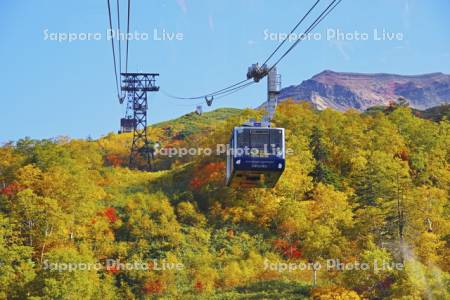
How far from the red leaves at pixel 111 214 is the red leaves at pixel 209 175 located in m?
10.2

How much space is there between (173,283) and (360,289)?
1453cm

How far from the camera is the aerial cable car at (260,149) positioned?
34062mm

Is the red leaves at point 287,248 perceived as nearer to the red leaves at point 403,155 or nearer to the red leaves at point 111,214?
the red leaves at point 111,214

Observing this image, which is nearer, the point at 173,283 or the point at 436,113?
the point at 173,283

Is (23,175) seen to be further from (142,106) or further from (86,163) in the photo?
(142,106)

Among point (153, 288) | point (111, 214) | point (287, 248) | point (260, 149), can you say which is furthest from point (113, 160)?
point (260, 149)

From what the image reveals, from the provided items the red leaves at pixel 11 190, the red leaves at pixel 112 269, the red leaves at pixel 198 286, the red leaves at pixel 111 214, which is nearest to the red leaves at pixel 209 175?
the red leaves at pixel 111 214

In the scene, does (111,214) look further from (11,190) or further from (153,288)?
(153,288)

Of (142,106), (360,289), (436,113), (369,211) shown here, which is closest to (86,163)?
(142,106)

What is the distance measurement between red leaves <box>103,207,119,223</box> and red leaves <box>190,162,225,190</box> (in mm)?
10150

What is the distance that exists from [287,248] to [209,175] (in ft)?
53.2

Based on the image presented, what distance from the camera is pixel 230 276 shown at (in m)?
58.2

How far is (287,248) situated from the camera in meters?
64.2

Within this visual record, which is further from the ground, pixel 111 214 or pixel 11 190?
pixel 11 190
